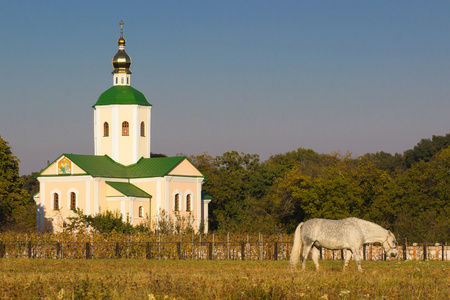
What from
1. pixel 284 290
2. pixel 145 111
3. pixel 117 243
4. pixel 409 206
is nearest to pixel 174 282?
pixel 284 290

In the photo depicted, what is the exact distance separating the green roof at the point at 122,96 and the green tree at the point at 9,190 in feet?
45.5

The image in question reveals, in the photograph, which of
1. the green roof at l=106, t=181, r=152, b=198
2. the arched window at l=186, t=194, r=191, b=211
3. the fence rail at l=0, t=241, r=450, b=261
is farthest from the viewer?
the arched window at l=186, t=194, r=191, b=211

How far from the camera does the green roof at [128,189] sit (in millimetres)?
69931

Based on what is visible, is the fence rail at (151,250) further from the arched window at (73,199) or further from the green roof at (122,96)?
the green roof at (122,96)

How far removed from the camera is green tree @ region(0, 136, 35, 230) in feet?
202

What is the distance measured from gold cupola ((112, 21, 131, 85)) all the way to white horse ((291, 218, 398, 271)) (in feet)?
182

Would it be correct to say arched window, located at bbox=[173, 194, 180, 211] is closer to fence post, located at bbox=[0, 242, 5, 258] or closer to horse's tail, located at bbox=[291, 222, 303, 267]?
fence post, located at bbox=[0, 242, 5, 258]

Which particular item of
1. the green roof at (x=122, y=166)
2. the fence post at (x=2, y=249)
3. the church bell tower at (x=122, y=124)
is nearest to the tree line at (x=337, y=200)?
the green roof at (x=122, y=166)

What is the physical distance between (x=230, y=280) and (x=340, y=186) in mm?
49617

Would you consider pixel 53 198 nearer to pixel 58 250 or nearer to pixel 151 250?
pixel 151 250

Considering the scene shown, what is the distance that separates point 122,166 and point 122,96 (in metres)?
6.66

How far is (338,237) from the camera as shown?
80.2 ft

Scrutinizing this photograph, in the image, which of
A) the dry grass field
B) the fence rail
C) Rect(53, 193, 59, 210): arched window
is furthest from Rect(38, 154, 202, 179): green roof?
the dry grass field

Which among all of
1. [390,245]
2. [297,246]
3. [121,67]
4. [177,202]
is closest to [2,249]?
[297,246]
